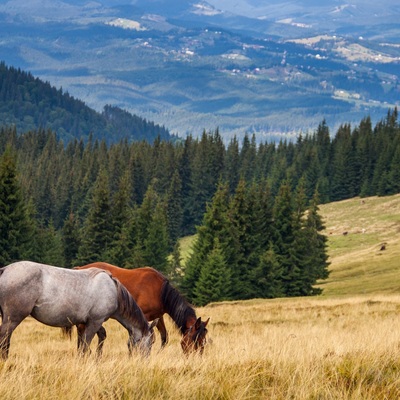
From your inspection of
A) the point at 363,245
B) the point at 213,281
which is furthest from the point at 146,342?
the point at 363,245

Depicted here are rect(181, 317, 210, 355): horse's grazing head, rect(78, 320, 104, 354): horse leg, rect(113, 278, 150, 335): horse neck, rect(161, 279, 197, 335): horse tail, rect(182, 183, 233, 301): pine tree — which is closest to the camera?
rect(78, 320, 104, 354): horse leg

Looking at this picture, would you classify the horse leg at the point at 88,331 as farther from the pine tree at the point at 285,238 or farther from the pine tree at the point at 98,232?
the pine tree at the point at 98,232

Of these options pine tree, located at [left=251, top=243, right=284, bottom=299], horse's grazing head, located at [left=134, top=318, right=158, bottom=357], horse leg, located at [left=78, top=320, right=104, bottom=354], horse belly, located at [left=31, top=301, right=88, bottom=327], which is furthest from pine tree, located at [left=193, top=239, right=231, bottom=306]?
horse belly, located at [left=31, top=301, right=88, bottom=327]

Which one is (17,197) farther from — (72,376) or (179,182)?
(179,182)

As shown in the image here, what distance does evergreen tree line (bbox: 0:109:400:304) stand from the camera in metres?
63.8

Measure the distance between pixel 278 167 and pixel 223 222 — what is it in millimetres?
105387

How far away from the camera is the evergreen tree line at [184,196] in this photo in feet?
209

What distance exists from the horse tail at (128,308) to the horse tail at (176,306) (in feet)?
6.40

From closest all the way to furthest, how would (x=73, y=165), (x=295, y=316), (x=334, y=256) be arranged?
1. (x=295, y=316)
2. (x=334, y=256)
3. (x=73, y=165)

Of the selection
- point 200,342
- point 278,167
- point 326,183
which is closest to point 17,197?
point 200,342

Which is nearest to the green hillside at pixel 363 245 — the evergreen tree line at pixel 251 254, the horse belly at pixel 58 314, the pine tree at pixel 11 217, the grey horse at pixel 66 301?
the evergreen tree line at pixel 251 254

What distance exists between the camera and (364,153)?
501 ft

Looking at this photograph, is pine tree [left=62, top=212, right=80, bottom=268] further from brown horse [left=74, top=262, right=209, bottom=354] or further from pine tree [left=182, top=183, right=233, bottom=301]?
brown horse [left=74, top=262, right=209, bottom=354]

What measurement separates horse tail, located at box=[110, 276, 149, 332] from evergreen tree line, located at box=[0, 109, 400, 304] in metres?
43.5
